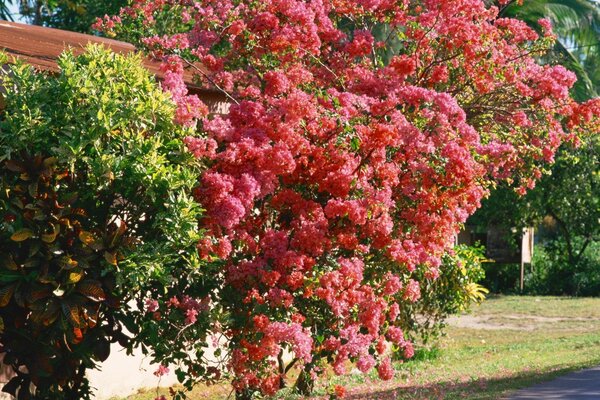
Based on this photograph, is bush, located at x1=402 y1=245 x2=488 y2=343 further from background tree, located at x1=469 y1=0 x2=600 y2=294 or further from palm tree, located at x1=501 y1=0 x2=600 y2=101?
palm tree, located at x1=501 y1=0 x2=600 y2=101

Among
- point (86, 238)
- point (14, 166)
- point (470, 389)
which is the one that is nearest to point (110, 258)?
point (86, 238)

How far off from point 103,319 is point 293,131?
2288 millimetres

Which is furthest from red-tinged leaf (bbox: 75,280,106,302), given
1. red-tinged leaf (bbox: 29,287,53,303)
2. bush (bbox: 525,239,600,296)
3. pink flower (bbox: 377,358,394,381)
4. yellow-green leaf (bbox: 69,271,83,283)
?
bush (bbox: 525,239,600,296)

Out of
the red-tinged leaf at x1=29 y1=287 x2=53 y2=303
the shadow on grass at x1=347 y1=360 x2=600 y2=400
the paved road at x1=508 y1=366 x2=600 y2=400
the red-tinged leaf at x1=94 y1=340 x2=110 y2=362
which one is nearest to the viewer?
the red-tinged leaf at x1=29 y1=287 x2=53 y2=303

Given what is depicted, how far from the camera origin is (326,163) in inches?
360

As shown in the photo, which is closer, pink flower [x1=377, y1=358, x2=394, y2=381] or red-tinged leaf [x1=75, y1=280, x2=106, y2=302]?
red-tinged leaf [x1=75, y1=280, x2=106, y2=302]

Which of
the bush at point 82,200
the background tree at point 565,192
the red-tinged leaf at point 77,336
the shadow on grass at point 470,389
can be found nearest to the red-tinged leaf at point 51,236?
the bush at point 82,200

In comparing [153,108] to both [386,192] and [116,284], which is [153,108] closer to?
[116,284]

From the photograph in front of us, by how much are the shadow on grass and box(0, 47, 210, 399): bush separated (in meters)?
4.32

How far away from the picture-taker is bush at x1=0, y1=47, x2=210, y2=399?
7785mm

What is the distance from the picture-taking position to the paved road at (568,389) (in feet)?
36.4

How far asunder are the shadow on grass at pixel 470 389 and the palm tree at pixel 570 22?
1696cm

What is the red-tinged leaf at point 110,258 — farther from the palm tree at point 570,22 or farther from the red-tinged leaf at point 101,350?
the palm tree at point 570,22

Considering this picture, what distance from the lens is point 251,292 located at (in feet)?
29.2
